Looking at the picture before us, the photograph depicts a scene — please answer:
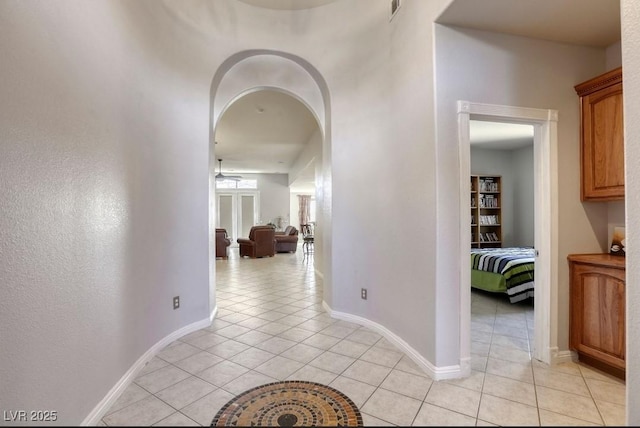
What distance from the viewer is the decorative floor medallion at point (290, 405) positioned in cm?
153

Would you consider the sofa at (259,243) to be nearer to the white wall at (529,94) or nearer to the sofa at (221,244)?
the sofa at (221,244)

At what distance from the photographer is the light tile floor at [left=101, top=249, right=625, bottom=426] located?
1688mm

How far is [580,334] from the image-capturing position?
2309 mm

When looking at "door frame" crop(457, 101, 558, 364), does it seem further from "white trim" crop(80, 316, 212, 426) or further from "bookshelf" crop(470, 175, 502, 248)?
"bookshelf" crop(470, 175, 502, 248)

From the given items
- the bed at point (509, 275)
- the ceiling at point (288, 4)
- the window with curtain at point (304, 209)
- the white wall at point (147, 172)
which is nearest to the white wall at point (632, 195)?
the white wall at point (147, 172)

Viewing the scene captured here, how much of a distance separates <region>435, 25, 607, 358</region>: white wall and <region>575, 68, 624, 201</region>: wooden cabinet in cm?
5

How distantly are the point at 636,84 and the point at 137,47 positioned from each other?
9.14 feet

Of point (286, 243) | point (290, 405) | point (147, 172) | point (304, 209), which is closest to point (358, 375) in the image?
point (290, 405)

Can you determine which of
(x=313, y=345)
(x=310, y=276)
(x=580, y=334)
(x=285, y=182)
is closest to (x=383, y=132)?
Answer: (x=313, y=345)

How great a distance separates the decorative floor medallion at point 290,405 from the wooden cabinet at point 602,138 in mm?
2300

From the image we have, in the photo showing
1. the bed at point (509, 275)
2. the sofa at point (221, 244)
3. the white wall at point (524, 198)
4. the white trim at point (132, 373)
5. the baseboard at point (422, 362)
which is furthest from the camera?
the sofa at point (221, 244)

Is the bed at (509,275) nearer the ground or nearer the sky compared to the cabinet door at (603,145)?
nearer the ground

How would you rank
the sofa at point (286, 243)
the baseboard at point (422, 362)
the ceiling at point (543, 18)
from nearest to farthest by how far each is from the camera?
the ceiling at point (543, 18)
the baseboard at point (422, 362)
the sofa at point (286, 243)

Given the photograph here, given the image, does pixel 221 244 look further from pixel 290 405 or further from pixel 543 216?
pixel 543 216
